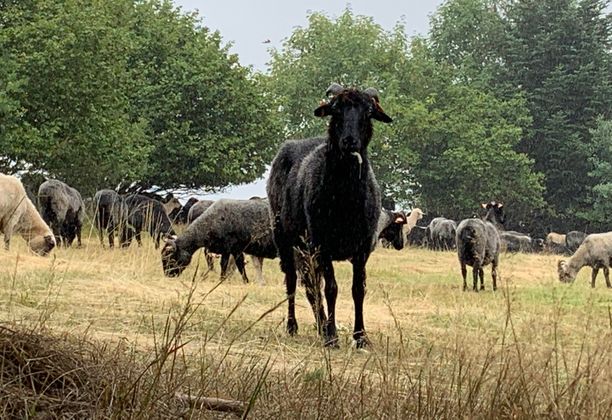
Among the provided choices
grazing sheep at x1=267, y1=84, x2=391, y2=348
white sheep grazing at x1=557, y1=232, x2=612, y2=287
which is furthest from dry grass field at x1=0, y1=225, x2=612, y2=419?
white sheep grazing at x1=557, y1=232, x2=612, y2=287

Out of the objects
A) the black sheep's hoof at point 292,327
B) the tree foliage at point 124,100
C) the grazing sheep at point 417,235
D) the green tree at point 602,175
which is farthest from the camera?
the green tree at point 602,175

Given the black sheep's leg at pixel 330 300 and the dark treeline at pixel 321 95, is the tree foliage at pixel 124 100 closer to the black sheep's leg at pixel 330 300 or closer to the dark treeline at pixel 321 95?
the dark treeline at pixel 321 95

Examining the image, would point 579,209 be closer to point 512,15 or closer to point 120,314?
point 512,15

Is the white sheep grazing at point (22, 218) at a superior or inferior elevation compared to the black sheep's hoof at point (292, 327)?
superior

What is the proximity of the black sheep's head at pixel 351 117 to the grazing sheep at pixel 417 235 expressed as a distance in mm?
38425

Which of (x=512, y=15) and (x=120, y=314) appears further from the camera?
(x=512, y=15)

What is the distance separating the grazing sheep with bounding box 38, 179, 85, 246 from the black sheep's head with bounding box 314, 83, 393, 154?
52.1ft

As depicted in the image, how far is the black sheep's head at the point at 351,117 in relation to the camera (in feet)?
26.3

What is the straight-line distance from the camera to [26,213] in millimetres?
18922

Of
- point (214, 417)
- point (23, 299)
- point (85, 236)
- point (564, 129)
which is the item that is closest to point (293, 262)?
point (23, 299)

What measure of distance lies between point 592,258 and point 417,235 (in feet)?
81.7

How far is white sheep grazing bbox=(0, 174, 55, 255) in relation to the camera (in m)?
17.4

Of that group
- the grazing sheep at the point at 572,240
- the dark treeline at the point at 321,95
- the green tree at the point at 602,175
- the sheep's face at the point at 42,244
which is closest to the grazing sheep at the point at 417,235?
the dark treeline at the point at 321,95

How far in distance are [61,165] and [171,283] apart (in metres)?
20.1
